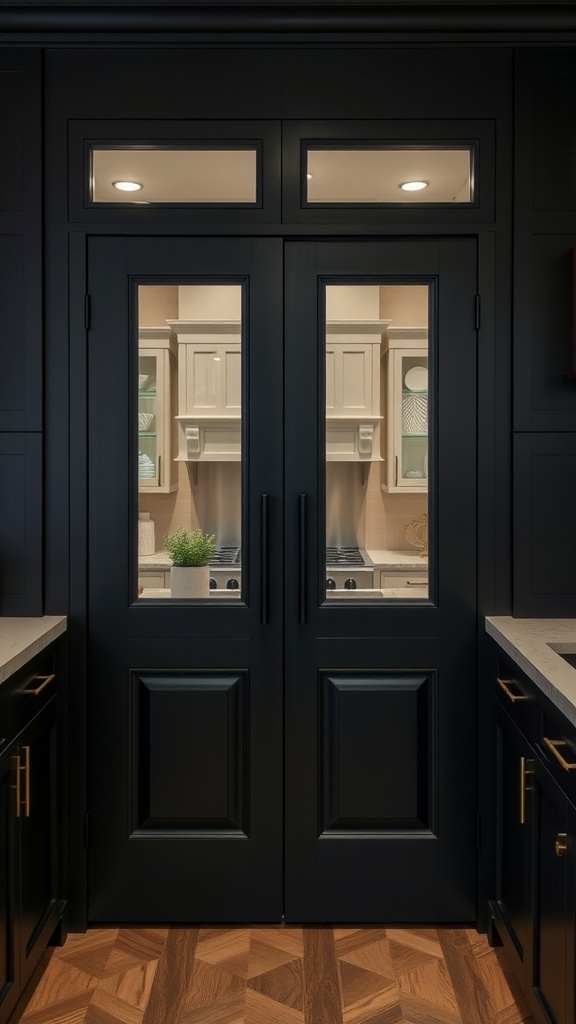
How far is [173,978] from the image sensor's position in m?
2.19

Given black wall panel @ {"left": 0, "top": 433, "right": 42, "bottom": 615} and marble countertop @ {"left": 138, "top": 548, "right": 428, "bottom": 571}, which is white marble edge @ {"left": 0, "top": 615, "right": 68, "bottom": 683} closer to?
black wall panel @ {"left": 0, "top": 433, "right": 42, "bottom": 615}

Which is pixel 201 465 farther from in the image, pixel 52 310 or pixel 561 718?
pixel 561 718

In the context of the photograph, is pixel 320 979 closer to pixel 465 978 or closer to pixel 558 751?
pixel 465 978

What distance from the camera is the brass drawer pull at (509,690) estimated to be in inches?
80.5

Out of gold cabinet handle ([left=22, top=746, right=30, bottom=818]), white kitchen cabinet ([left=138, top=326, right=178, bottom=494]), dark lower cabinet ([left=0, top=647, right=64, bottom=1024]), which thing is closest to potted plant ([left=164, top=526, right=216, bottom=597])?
white kitchen cabinet ([left=138, top=326, right=178, bottom=494])

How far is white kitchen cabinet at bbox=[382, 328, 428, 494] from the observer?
94.8 inches

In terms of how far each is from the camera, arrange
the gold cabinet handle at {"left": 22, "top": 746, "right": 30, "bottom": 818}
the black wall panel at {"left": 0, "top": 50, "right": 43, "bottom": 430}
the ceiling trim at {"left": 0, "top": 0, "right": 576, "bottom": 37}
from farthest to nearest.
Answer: the black wall panel at {"left": 0, "top": 50, "right": 43, "bottom": 430}
the ceiling trim at {"left": 0, "top": 0, "right": 576, "bottom": 37}
the gold cabinet handle at {"left": 22, "top": 746, "right": 30, "bottom": 818}

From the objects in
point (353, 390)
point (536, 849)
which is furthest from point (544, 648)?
point (353, 390)

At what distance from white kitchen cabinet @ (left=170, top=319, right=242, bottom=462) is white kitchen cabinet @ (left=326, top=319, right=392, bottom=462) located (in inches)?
11.0

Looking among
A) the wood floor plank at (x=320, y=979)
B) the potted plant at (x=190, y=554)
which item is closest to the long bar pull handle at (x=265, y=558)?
the potted plant at (x=190, y=554)

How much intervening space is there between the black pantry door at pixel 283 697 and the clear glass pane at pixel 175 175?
27cm

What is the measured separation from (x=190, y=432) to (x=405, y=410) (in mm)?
657

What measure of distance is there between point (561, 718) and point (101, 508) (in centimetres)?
144

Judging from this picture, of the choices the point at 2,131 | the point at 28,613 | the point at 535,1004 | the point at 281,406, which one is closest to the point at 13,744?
the point at 28,613
